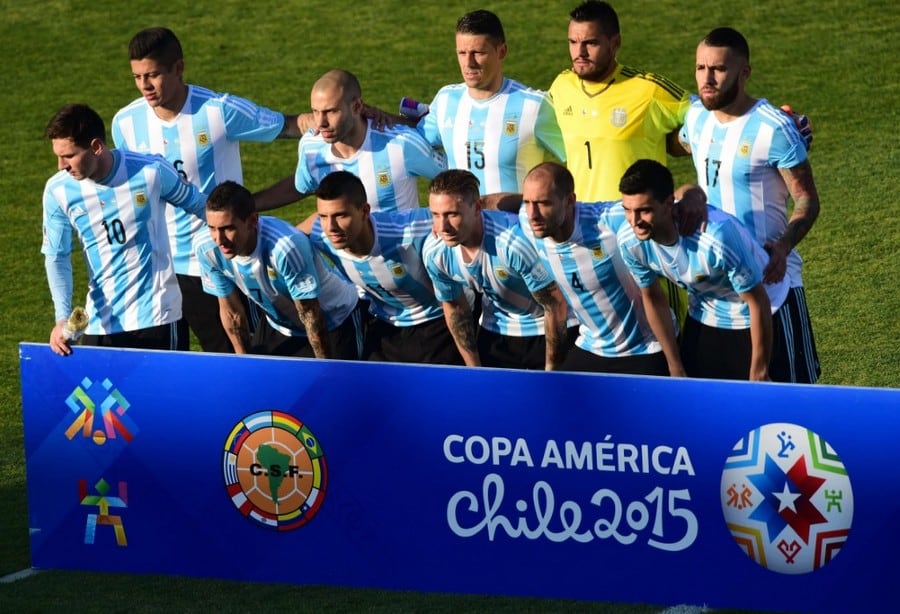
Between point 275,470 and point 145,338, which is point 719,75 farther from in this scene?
point 145,338

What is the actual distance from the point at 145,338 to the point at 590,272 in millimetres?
2301

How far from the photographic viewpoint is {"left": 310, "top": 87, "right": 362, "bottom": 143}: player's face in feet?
28.2

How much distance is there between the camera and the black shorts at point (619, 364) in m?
8.08

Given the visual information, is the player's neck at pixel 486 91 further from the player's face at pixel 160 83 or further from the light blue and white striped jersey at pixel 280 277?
the player's face at pixel 160 83

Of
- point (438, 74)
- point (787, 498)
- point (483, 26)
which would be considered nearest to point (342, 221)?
point (483, 26)

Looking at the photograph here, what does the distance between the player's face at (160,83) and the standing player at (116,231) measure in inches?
26.1

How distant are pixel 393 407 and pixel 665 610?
1407mm

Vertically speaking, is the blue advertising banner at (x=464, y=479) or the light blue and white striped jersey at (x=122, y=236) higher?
the light blue and white striped jersey at (x=122, y=236)

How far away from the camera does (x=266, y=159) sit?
14.6m

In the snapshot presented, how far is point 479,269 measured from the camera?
803 cm

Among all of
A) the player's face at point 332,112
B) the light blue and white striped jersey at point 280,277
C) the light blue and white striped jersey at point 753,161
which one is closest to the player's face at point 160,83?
the player's face at point 332,112

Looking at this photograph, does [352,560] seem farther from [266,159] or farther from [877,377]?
[266,159]

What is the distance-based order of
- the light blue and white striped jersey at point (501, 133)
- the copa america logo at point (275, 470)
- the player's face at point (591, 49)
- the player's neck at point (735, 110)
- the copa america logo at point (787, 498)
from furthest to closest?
1. the light blue and white striped jersey at point (501, 133)
2. the player's face at point (591, 49)
3. the player's neck at point (735, 110)
4. the copa america logo at point (275, 470)
5. the copa america logo at point (787, 498)

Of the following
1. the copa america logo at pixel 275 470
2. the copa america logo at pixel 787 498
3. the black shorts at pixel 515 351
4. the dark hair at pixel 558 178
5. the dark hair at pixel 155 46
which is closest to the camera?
the copa america logo at pixel 787 498
